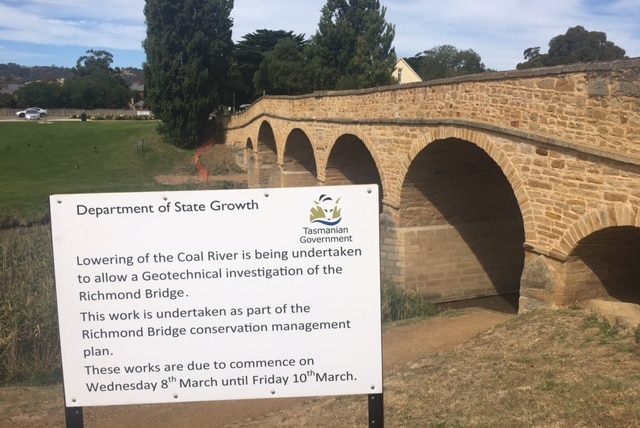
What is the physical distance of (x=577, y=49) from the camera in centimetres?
4253

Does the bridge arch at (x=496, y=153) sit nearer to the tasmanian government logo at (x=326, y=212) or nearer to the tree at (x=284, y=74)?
the tasmanian government logo at (x=326, y=212)

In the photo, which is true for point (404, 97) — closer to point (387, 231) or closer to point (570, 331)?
point (387, 231)

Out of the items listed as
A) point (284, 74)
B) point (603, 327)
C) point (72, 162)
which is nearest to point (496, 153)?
point (603, 327)

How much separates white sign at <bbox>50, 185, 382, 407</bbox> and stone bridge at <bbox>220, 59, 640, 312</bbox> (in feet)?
14.8

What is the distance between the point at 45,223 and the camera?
734 inches

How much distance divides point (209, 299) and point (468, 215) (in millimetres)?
10216

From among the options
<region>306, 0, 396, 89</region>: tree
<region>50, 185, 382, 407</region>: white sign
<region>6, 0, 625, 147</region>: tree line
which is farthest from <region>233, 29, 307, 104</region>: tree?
<region>50, 185, 382, 407</region>: white sign

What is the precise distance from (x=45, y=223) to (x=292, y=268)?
18.0 metres

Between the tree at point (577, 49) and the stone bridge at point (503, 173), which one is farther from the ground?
the tree at point (577, 49)

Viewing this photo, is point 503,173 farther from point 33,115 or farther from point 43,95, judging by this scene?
point 43,95

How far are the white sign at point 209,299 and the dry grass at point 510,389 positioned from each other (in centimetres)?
200

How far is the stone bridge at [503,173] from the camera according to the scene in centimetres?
644

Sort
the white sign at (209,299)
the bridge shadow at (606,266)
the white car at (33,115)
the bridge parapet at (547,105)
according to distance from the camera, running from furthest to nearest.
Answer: the white car at (33,115) < the bridge shadow at (606,266) < the bridge parapet at (547,105) < the white sign at (209,299)

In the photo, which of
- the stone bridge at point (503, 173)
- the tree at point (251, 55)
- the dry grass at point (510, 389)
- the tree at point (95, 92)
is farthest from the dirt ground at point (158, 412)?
the tree at point (95, 92)
